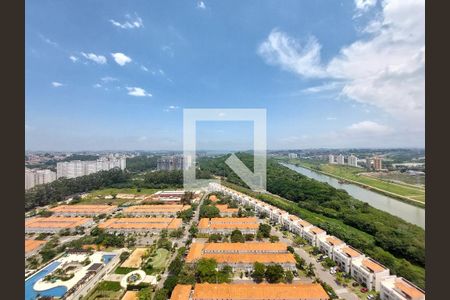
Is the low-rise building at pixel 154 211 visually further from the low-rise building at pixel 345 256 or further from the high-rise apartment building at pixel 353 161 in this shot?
the high-rise apartment building at pixel 353 161

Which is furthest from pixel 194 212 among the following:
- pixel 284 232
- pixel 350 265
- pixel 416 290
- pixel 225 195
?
pixel 416 290

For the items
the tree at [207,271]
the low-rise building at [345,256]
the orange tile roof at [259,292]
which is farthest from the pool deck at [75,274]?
the low-rise building at [345,256]

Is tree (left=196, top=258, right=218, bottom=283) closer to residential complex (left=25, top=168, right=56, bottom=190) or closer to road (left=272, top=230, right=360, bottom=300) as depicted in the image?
road (left=272, top=230, right=360, bottom=300)

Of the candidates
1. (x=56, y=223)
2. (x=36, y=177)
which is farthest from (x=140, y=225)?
(x=36, y=177)

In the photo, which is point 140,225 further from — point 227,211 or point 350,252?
point 350,252

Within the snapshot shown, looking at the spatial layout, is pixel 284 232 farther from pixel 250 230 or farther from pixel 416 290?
pixel 416 290

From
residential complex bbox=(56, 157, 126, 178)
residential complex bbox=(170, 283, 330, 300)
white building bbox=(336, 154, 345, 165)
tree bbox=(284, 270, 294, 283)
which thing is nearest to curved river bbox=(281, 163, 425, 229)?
tree bbox=(284, 270, 294, 283)
